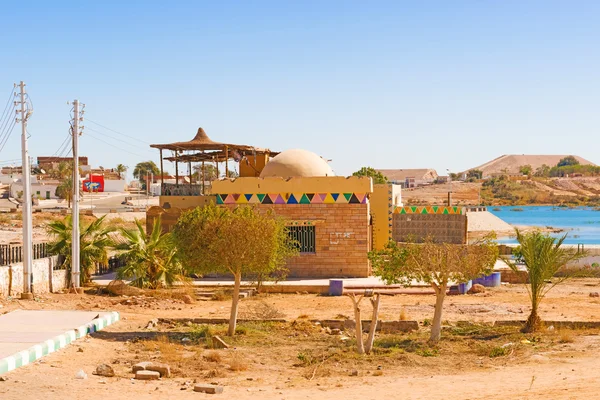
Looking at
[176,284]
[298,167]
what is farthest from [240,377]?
[298,167]

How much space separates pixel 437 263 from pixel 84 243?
12647mm

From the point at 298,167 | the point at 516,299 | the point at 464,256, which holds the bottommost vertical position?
the point at 516,299

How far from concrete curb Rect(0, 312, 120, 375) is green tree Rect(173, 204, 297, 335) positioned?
2319 mm

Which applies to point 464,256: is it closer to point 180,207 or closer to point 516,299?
point 516,299

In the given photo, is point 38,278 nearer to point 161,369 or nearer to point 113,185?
point 161,369

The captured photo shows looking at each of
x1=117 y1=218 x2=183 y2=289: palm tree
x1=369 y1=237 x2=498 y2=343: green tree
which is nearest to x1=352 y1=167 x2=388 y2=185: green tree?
x1=117 y1=218 x2=183 y2=289: palm tree

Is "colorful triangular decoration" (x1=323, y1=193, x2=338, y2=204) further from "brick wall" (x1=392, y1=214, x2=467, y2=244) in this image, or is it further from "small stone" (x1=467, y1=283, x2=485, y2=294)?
"brick wall" (x1=392, y1=214, x2=467, y2=244)

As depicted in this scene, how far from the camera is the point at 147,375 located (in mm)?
12117

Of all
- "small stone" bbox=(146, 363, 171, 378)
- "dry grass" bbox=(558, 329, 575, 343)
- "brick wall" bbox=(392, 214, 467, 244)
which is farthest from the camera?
"brick wall" bbox=(392, 214, 467, 244)

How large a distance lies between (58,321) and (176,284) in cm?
824

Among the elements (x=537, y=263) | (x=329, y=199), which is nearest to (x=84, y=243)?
(x=329, y=199)

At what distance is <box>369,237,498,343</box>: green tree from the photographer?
51.1 ft

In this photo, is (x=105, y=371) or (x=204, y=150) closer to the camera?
(x=105, y=371)

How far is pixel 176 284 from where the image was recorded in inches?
976
